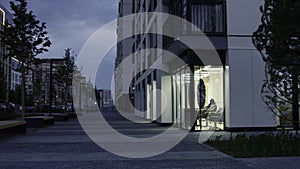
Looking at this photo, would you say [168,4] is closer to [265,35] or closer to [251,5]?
[251,5]

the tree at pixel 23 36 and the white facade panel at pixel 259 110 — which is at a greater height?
the tree at pixel 23 36

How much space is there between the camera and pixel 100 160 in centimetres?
927

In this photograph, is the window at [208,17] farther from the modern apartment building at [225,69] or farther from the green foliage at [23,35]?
the green foliage at [23,35]

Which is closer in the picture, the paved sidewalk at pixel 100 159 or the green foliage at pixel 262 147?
the paved sidewalk at pixel 100 159

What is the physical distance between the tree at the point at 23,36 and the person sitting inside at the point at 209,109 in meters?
9.63

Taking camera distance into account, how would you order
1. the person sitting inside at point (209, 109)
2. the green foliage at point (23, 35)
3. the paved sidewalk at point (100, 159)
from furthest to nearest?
the green foliage at point (23, 35)
the person sitting inside at point (209, 109)
the paved sidewalk at point (100, 159)

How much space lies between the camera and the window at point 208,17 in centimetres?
1702

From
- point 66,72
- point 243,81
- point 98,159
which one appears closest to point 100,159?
point 98,159

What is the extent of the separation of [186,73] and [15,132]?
27.8 ft

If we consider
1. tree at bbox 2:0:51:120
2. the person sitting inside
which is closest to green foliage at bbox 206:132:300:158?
the person sitting inside

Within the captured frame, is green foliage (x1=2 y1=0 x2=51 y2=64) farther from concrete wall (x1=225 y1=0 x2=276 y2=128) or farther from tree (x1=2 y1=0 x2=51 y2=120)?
concrete wall (x1=225 y1=0 x2=276 y2=128)

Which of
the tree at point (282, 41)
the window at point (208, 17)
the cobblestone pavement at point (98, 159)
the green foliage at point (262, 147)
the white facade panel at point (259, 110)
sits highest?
the window at point (208, 17)

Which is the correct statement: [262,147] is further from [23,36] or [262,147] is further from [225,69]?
[23,36]

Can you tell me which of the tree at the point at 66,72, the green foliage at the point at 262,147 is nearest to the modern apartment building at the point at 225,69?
the green foliage at the point at 262,147
